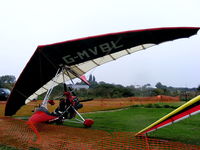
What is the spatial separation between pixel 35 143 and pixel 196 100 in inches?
133

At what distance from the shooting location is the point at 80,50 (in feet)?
21.4

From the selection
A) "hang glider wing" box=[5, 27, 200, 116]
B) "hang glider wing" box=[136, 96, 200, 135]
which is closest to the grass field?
"hang glider wing" box=[136, 96, 200, 135]

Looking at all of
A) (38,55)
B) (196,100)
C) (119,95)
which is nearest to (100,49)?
(38,55)

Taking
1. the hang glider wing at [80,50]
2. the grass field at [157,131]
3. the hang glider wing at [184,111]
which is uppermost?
the hang glider wing at [80,50]

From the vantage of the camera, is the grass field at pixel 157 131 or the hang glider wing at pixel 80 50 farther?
the hang glider wing at pixel 80 50

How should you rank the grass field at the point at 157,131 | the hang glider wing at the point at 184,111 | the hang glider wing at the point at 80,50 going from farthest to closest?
the hang glider wing at the point at 80,50 → the grass field at the point at 157,131 → the hang glider wing at the point at 184,111

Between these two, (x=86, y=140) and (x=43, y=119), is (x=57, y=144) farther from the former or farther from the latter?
(x=43, y=119)

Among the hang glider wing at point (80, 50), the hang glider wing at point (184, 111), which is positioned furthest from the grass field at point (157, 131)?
the hang glider wing at point (80, 50)

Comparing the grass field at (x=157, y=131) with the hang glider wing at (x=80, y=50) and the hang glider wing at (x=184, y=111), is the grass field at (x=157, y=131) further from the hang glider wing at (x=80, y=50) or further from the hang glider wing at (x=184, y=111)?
the hang glider wing at (x=80, y=50)

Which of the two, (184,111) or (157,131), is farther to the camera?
(157,131)

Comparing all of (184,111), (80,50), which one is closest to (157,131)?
(184,111)

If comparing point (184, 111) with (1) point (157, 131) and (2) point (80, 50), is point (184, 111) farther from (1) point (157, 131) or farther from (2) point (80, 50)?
(2) point (80, 50)

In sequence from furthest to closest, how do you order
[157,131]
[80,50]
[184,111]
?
[80,50]
[157,131]
[184,111]

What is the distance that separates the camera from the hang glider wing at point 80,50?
18.0 feet
